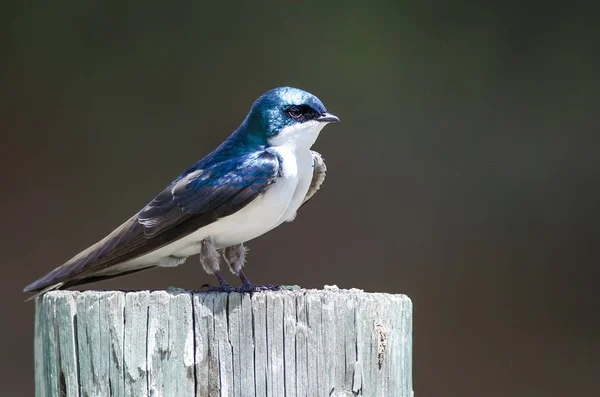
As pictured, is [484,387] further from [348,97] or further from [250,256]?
[348,97]

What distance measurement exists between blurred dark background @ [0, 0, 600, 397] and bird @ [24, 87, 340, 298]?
208 centimetres

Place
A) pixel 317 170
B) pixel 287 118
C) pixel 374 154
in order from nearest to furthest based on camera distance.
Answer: pixel 287 118 → pixel 317 170 → pixel 374 154

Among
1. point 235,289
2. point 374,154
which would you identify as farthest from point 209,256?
point 374,154

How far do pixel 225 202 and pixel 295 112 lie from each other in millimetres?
284

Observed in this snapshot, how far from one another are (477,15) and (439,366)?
1787mm

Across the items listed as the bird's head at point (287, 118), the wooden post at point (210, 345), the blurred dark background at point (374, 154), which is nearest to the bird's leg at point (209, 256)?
the bird's head at point (287, 118)

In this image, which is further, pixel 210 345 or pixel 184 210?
pixel 184 210

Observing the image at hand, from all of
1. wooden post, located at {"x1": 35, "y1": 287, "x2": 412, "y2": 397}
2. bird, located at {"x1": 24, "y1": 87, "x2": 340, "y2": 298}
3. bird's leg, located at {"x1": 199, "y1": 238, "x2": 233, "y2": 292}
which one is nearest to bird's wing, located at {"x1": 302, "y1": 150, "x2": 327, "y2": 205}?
bird, located at {"x1": 24, "y1": 87, "x2": 340, "y2": 298}

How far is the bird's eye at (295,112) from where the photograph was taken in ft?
7.02

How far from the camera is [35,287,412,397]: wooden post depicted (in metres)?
1.52

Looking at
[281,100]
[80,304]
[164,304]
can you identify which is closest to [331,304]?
[164,304]

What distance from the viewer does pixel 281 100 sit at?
215 centimetres

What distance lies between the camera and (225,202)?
200cm

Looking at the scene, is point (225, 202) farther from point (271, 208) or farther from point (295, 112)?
point (295, 112)
